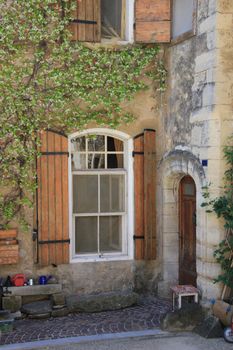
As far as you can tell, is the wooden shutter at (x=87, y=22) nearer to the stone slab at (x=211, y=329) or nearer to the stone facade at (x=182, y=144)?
the stone facade at (x=182, y=144)

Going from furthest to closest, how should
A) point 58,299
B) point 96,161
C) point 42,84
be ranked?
point 96,161 → point 42,84 → point 58,299

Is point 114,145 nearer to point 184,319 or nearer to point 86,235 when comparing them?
point 86,235

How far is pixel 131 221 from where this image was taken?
8.03 m

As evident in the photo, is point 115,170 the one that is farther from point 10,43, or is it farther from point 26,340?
point 26,340

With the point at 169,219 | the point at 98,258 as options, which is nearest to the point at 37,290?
the point at 98,258

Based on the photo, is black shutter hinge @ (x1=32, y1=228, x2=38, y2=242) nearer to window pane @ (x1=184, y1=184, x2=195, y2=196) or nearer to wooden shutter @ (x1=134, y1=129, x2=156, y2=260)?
wooden shutter @ (x1=134, y1=129, x2=156, y2=260)

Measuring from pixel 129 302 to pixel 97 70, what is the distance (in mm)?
3797

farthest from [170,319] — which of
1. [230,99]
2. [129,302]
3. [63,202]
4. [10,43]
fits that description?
[10,43]

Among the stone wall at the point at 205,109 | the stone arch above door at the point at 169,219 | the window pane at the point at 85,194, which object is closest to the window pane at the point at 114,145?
the window pane at the point at 85,194

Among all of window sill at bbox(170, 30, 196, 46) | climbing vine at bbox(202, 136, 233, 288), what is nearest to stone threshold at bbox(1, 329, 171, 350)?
climbing vine at bbox(202, 136, 233, 288)

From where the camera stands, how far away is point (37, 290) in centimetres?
732

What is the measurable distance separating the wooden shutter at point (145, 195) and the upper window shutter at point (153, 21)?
5.07ft

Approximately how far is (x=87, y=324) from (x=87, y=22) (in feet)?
15.6

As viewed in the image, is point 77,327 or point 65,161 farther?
point 65,161
